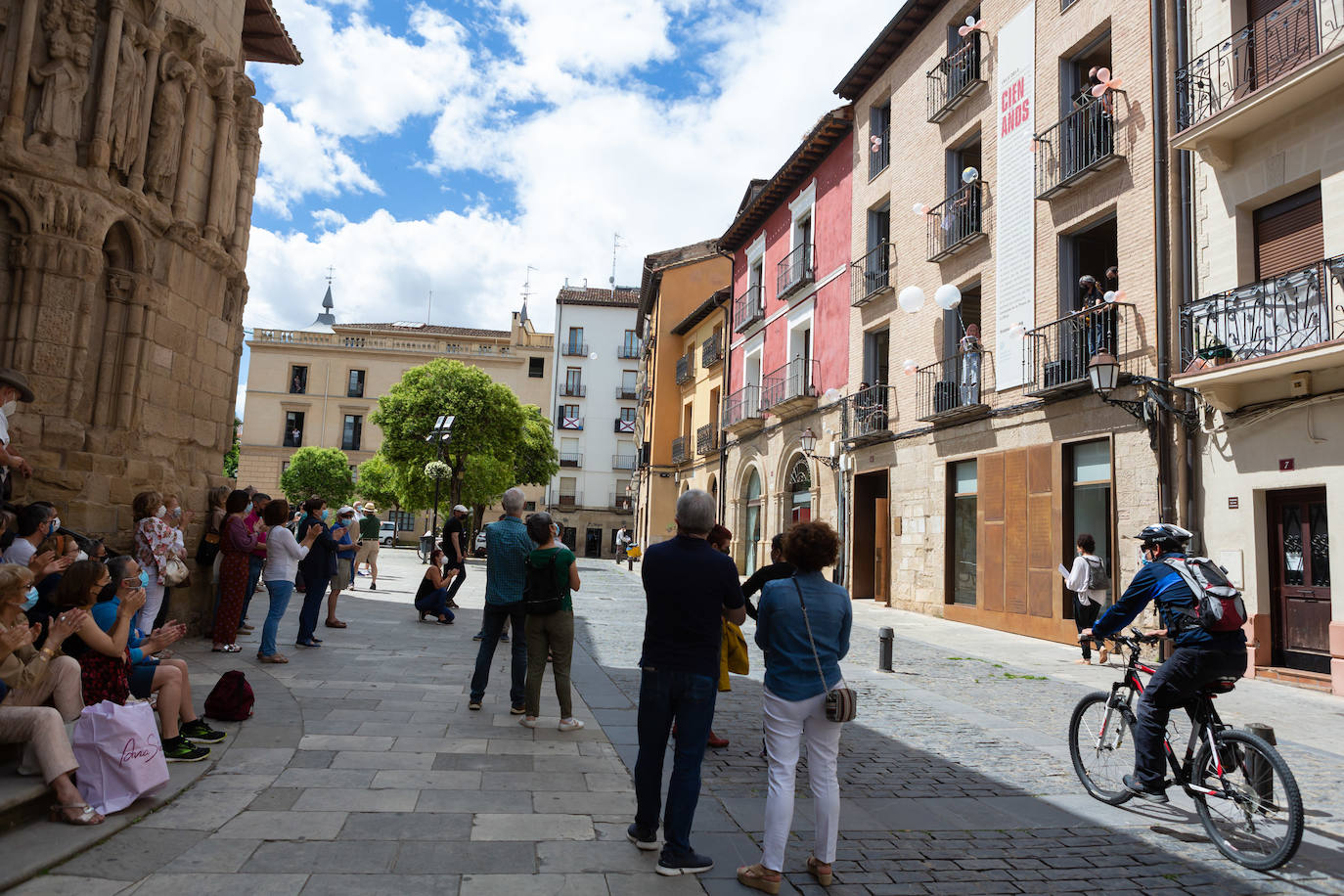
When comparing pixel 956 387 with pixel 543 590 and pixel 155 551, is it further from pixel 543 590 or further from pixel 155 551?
pixel 155 551

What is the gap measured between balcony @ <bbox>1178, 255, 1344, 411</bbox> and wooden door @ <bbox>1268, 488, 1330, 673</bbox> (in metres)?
1.27

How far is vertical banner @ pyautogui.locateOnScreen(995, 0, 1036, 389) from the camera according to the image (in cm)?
1470

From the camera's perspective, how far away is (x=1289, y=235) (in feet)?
35.1

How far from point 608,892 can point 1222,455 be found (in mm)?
10271

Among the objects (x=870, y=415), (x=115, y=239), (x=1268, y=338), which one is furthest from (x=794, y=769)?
(x=870, y=415)

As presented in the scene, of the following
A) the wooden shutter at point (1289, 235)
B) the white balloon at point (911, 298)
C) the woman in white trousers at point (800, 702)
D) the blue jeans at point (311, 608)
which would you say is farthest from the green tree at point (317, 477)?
the woman in white trousers at point (800, 702)

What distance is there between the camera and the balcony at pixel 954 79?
16.7m

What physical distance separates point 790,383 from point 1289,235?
1374 cm

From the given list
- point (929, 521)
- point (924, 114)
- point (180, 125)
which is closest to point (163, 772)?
point (180, 125)

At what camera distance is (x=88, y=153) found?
839cm

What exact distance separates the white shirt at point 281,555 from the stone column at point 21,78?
4.11 m

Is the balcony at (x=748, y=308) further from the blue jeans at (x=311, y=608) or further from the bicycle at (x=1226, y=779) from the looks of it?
the bicycle at (x=1226, y=779)

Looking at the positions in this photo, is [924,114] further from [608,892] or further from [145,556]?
[608,892]

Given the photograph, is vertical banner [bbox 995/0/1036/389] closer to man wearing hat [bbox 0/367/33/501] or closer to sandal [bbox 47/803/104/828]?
man wearing hat [bbox 0/367/33/501]
